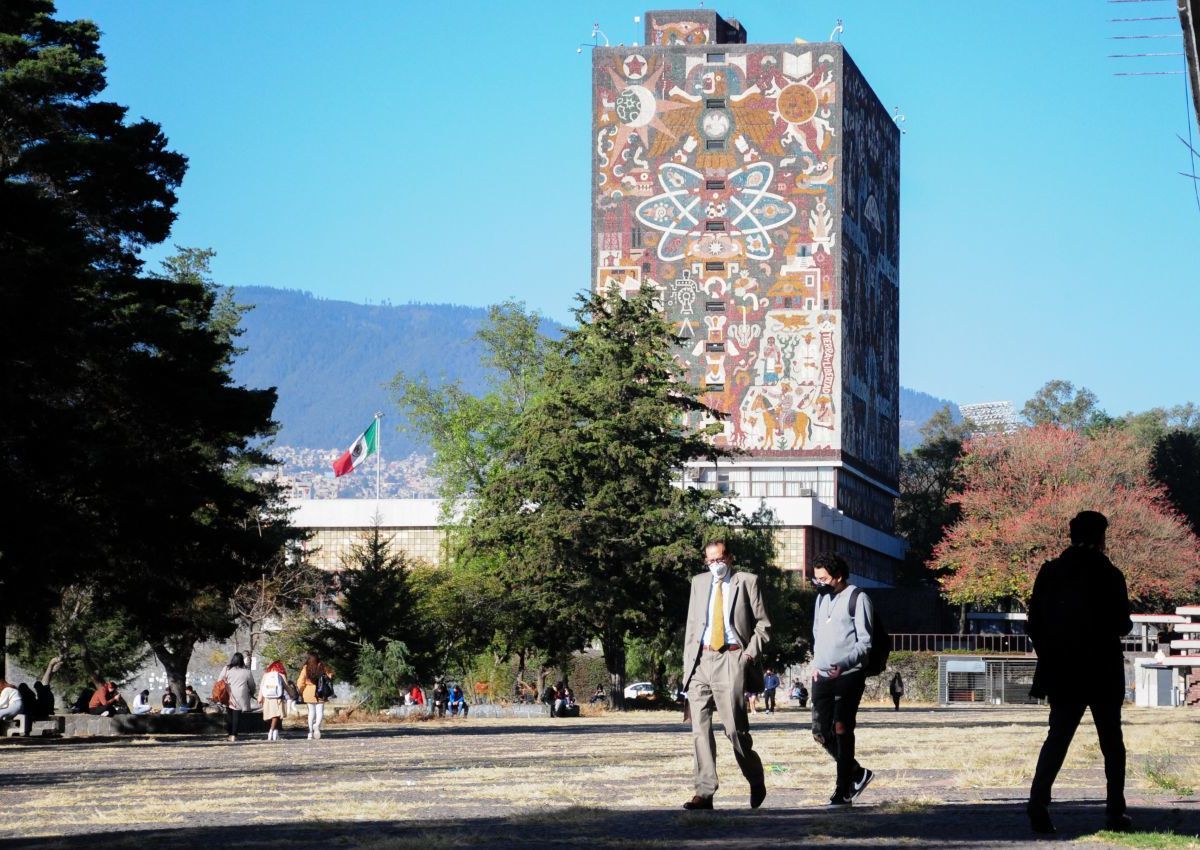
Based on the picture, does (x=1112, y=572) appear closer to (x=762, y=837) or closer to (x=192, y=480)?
(x=762, y=837)

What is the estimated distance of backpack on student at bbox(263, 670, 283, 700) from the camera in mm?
35406

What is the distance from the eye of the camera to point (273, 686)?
35.8 m

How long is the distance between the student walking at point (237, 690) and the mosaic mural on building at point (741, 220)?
66807mm

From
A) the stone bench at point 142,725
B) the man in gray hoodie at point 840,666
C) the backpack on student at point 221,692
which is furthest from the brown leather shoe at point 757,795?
the backpack on student at point 221,692

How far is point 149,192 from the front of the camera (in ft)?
127

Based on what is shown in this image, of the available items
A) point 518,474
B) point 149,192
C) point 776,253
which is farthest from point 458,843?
point 776,253

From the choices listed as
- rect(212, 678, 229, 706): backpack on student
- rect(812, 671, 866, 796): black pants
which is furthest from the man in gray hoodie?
Answer: rect(212, 678, 229, 706): backpack on student

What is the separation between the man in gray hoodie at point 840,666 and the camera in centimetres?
1412

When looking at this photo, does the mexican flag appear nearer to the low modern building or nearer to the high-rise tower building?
the low modern building

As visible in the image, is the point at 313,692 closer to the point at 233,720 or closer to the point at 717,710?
the point at 233,720

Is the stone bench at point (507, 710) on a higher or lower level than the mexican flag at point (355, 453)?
lower

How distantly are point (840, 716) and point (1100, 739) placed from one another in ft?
8.92

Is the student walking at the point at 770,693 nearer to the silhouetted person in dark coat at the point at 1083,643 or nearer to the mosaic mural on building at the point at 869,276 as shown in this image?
the mosaic mural on building at the point at 869,276

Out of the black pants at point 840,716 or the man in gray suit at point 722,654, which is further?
the black pants at point 840,716
